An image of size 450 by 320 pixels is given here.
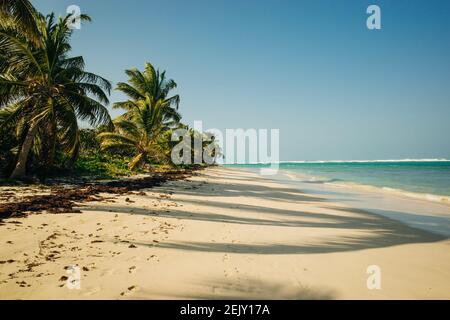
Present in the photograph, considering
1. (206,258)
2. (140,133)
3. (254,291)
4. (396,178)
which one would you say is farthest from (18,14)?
(396,178)

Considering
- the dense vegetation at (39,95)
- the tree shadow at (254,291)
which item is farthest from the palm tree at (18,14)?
the tree shadow at (254,291)

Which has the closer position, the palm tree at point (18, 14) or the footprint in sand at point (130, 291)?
the footprint in sand at point (130, 291)

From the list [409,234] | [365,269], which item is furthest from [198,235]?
[409,234]

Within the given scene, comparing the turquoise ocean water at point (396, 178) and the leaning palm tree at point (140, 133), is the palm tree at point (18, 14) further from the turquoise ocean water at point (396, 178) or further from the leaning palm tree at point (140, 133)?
the turquoise ocean water at point (396, 178)

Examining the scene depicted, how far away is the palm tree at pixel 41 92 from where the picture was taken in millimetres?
10430

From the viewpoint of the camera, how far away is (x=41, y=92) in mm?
11305

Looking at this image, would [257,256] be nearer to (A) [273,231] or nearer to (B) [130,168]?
(A) [273,231]

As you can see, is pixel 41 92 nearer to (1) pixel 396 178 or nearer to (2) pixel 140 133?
(2) pixel 140 133

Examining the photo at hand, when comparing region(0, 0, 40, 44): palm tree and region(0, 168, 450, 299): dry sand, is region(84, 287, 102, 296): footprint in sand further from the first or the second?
region(0, 0, 40, 44): palm tree

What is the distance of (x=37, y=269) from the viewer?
336cm

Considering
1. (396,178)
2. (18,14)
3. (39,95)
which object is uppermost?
(18,14)

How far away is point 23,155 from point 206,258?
1150 cm

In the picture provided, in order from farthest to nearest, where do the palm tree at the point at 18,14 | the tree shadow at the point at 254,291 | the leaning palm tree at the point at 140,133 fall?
the leaning palm tree at the point at 140,133 → the palm tree at the point at 18,14 → the tree shadow at the point at 254,291
